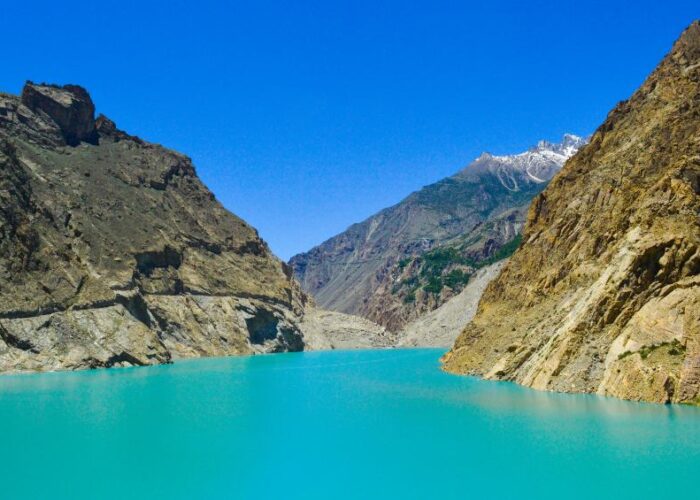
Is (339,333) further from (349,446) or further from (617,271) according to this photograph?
(349,446)

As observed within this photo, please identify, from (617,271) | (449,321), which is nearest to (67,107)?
(449,321)

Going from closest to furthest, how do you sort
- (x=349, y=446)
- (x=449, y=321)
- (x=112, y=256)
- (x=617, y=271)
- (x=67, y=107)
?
(x=349, y=446), (x=617, y=271), (x=112, y=256), (x=67, y=107), (x=449, y=321)

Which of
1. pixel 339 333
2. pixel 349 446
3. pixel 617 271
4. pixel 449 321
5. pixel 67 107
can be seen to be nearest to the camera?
pixel 349 446

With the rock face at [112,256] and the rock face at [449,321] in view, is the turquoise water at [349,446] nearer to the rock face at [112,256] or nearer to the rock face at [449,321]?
the rock face at [112,256]

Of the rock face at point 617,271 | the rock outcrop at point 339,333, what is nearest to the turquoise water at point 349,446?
the rock face at point 617,271

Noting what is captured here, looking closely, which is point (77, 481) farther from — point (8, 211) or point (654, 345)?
point (8, 211)

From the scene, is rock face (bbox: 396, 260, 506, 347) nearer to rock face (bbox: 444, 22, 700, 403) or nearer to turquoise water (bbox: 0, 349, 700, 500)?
rock face (bbox: 444, 22, 700, 403)
